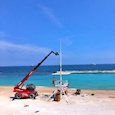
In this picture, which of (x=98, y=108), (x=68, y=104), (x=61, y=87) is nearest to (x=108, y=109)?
(x=98, y=108)

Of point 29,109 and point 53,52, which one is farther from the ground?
point 53,52

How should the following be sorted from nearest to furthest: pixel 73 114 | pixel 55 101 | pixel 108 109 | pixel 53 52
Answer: pixel 73 114
pixel 108 109
pixel 55 101
pixel 53 52

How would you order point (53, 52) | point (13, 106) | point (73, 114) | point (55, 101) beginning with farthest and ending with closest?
point (53, 52) < point (55, 101) < point (13, 106) < point (73, 114)

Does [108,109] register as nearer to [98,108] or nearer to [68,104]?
[98,108]

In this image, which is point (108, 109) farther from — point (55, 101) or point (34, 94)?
point (34, 94)

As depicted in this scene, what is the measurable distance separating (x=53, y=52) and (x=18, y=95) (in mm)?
5026

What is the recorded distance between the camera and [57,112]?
15539mm

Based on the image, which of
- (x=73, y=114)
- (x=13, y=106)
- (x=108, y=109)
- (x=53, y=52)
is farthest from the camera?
(x=53, y=52)

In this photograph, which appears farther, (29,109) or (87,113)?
(29,109)

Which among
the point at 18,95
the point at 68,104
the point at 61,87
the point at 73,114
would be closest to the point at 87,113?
the point at 73,114

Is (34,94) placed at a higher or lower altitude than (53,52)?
lower

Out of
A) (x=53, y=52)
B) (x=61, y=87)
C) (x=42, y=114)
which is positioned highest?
(x=53, y=52)

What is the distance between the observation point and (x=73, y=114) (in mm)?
14898

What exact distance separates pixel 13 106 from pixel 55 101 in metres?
3.76
